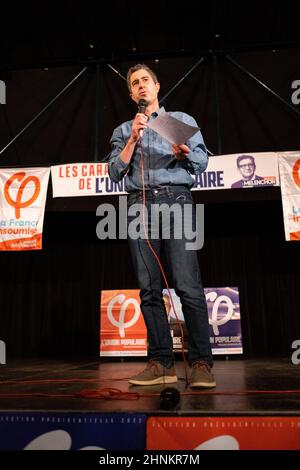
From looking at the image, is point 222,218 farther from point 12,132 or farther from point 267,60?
point 12,132

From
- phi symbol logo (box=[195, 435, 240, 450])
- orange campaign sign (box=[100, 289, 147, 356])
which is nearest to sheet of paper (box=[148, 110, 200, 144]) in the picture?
phi symbol logo (box=[195, 435, 240, 450])

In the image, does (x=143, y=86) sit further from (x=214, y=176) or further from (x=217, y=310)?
(x=217, y=310)

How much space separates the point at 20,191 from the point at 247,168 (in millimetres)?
Result: 2217

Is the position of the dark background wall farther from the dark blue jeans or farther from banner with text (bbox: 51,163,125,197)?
the dark blue jeans

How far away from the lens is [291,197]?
3449 millimetres

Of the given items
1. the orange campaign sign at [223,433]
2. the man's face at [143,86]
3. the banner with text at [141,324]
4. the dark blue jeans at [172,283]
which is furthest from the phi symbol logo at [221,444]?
the banner with text at [141,324]

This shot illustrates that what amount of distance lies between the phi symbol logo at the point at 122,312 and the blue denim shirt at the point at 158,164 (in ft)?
7.31

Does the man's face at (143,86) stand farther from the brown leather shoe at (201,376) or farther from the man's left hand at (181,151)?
the brown leather shoe at (201,376)

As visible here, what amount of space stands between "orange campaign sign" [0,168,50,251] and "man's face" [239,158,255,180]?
1878mm

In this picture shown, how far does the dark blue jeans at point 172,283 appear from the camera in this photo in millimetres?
1570

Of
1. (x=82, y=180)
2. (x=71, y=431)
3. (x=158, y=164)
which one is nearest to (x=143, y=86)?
(x=158, y=164)
